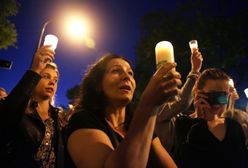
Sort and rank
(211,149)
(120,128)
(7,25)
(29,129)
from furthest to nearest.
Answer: (7,25) → (29,129) → (211,149) → (120,128)

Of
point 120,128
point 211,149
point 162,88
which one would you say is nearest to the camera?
point 162,88

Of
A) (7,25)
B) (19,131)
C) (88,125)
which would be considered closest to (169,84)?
(88,125)

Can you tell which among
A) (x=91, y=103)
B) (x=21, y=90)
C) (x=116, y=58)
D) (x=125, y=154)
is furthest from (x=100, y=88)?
(x=125, y=154)

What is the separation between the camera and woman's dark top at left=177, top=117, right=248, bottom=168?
3.33m

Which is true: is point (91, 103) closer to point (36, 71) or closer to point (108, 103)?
point (108, 103)

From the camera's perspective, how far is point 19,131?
11.3 feet

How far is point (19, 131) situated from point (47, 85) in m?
1.21

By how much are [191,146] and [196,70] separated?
4.55 feet

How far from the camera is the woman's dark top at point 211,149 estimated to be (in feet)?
10.9

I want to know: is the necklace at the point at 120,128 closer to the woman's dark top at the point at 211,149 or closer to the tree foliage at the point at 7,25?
the woman's dark top at the point at 211,149

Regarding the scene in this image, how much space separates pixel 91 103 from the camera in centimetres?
297

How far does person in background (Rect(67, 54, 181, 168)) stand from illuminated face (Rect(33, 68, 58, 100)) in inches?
53.5

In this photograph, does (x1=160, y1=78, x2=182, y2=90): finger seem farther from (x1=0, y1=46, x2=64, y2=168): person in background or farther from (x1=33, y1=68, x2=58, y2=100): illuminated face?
(x1=33, y1=68, x2=58, y2=100): illuminated face

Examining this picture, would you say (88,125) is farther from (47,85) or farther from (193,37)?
(193,37)
